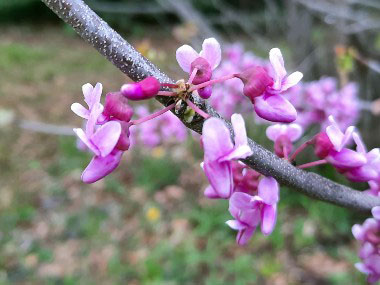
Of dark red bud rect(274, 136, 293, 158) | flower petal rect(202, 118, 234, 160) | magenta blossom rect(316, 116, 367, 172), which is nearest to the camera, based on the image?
flower petal rect(202, 118, 234, 160)

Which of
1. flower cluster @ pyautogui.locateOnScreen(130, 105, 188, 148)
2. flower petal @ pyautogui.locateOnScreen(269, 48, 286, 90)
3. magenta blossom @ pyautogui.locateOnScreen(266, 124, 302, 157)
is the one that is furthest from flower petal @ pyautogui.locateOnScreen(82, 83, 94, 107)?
flower cluster @ pyautogui.locateOnScreen(130, 105, 188, 148)

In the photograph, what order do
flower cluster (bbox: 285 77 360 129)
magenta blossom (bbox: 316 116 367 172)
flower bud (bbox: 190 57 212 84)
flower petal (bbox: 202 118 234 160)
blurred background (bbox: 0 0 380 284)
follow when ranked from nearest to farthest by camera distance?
flower petal (bbox: 202 118 234 160)
flower bud (bbox: 190 57 212 84)
magenta blossom (bbox: 316 116 367 172)
flower cluster (bbox: 285 77 360 129)
blurred background (bbox: 0 0 380 284)

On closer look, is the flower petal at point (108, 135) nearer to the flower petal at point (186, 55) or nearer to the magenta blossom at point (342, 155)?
the flower petal at point (186, 55)

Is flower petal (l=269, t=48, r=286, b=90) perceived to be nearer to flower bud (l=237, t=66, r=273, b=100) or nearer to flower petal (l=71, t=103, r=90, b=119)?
flower bud (l=237, t=66, r=273, b=100)

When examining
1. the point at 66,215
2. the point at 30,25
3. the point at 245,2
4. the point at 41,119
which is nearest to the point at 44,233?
the point at 66,215

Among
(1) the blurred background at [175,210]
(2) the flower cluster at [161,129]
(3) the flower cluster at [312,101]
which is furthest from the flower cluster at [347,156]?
(2) the flower cluster at [161,129]

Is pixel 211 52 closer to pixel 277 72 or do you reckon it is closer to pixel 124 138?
pixel 277 72
